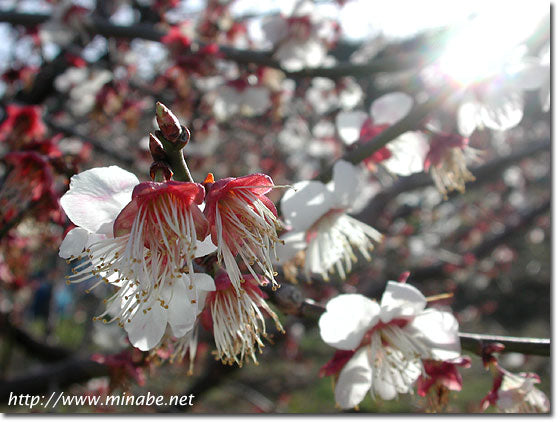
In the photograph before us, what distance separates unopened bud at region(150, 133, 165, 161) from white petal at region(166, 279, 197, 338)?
167mm

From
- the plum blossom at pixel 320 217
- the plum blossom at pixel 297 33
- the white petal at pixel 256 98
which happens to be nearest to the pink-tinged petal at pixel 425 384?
the plum blossom at pixel 320 217

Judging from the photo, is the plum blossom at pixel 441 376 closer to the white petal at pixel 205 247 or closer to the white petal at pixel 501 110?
the white petal at pixel 205 247

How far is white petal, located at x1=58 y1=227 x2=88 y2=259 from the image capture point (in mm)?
549

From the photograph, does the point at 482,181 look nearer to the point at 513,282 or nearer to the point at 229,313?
the point at 229,313

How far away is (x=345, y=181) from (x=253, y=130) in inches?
83.9

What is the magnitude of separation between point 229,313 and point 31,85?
7.08ft

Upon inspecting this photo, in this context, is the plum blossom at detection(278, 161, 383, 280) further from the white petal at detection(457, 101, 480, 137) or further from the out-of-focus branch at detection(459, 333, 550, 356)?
the white petal at detection(457, 101, 480, 137)

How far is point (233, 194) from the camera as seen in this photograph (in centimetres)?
58

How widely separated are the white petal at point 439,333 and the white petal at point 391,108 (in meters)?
0.44

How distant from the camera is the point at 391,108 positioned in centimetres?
97

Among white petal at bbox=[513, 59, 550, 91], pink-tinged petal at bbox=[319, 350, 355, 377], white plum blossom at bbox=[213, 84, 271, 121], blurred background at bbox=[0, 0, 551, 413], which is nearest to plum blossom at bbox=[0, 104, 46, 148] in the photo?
blurred background at bbox=[0, 0, 551, 413]

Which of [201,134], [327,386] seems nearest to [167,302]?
[201,134]

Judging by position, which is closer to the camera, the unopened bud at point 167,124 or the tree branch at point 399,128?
the unopened bud at point 167,124

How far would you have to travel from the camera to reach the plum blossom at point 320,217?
79 centimetres
